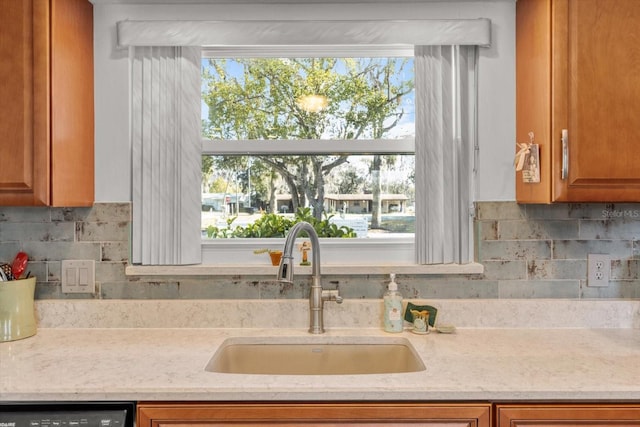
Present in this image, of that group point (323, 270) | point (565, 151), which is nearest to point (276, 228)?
point (323, 270)

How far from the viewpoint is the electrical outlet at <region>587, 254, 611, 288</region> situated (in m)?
1.92

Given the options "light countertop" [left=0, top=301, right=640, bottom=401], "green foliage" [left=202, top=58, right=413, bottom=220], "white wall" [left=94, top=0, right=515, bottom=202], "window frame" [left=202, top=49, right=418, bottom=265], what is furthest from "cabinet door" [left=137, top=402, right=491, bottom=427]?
"green foliage" [left=202, top=58, right=413, bottom=220]

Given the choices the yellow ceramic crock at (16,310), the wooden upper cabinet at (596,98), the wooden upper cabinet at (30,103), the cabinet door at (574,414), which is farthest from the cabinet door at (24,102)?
the wooden upper cabinet at (596,98)

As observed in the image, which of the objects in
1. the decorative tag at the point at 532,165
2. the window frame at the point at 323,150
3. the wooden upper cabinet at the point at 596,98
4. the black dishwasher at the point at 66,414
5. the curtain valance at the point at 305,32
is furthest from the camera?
the window frame at the point at 323,150

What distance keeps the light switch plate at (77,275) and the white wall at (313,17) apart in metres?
0.26

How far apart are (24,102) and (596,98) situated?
1.84 metres

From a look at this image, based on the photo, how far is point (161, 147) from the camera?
1.91 meters

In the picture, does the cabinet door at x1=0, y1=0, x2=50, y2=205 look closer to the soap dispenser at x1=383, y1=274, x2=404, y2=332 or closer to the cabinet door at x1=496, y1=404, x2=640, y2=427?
the soap dispenser at x1=383, y1=274, x2=404, y2=332

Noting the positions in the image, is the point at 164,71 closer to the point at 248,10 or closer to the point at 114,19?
the point at 114,19

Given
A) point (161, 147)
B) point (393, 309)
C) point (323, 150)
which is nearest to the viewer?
point (393, 309)

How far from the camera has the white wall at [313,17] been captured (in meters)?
1.92

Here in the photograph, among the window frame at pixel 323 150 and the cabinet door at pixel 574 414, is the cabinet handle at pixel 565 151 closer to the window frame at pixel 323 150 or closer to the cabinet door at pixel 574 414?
the window frame at pixel 323 150

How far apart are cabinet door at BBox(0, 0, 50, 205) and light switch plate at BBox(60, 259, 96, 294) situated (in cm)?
39

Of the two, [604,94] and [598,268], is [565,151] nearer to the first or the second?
[604,94]
